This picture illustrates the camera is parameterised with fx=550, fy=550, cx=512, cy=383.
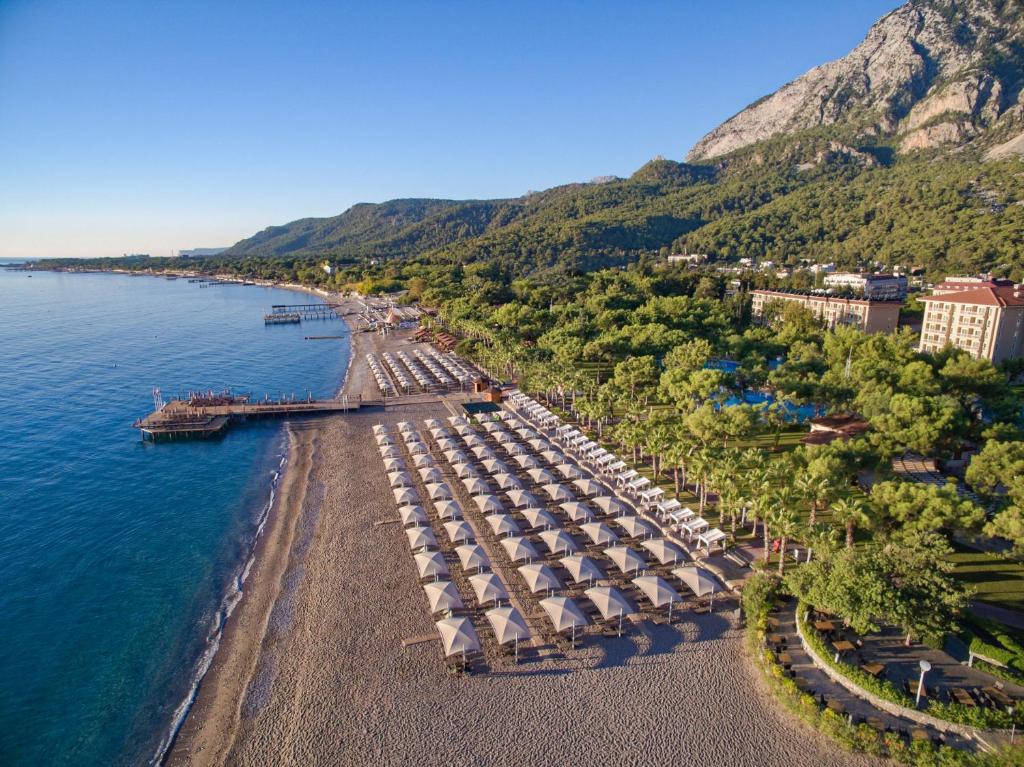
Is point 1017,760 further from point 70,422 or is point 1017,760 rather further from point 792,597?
point 70,422

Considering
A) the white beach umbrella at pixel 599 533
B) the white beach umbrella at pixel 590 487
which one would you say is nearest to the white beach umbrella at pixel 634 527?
the white beach umbrella at pixel 599 533

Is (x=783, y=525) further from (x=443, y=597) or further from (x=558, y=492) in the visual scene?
(x=443, y=597)

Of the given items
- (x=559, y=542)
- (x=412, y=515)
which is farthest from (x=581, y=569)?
(x=412, y=515)

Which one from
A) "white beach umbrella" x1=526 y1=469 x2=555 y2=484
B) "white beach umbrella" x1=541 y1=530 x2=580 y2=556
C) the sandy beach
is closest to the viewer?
the sandy beach

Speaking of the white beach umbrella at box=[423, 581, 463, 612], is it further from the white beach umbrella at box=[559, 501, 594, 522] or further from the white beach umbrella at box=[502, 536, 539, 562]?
the white beach umbrella at box=[559, 501, 594, 522]

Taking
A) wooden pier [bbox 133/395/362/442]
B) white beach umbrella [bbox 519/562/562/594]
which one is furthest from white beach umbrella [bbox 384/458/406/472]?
wooden pier [bbox 133/395/362/442]
